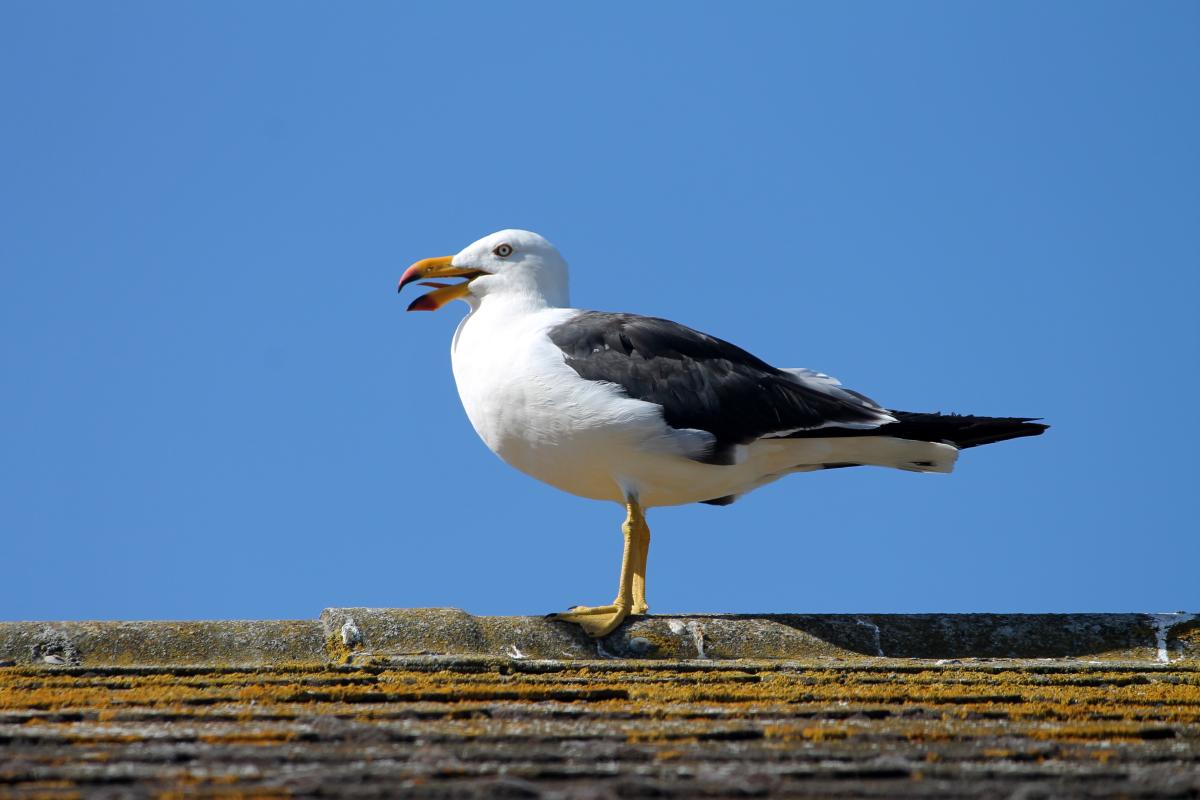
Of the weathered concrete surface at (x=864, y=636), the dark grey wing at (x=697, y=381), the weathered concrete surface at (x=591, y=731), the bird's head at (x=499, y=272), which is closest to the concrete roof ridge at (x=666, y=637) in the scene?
the weathered concrete surface at (x=864, y=636)

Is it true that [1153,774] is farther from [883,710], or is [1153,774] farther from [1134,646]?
[1134,646]

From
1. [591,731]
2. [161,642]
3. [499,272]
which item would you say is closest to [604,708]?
[591,731]

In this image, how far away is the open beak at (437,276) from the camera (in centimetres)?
839

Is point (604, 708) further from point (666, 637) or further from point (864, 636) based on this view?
point (864, 636)

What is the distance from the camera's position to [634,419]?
728cm

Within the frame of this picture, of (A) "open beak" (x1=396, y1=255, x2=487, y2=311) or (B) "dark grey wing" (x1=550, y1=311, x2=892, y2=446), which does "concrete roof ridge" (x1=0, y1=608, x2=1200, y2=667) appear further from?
(A) "open beak" (x1=396, y1=255, x2=487, y2=311)

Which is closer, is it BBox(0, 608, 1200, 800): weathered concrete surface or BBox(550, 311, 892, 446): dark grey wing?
BBox(0, 608, 1200, 800): weathered concrete surface

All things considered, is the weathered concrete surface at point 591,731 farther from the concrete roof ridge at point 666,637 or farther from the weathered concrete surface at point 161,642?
the concrete roof ridge at point 666,637

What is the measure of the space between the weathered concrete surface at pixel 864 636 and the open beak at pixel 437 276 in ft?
8.25

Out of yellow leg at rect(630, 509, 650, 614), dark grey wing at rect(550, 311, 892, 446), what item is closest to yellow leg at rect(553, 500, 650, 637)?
yellow leg at rect(630, 509, 650, 614)

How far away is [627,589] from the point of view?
23.6 feet

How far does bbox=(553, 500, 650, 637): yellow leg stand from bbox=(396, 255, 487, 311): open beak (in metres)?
1.65

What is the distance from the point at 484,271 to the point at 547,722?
186 inches

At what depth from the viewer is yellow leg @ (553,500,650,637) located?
6457mm
